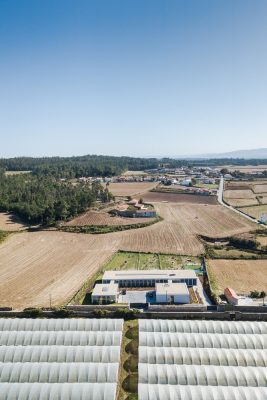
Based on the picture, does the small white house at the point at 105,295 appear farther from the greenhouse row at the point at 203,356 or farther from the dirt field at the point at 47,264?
the greenhouse row at the point at 203,356

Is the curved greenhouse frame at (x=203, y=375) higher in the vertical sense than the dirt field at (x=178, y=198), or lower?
lower

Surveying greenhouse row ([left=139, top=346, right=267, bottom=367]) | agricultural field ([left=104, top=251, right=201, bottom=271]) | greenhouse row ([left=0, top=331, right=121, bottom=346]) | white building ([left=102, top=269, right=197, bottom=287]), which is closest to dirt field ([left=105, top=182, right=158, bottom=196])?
agricultural field ([left=104, top=251, right=201, bottom=271])

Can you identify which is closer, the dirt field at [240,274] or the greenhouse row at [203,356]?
the greenhouse row at [203,356]

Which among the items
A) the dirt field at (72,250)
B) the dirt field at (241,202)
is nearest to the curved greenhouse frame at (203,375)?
the dirt field at (72,250)

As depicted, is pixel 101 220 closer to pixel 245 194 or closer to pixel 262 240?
pixel 262 240

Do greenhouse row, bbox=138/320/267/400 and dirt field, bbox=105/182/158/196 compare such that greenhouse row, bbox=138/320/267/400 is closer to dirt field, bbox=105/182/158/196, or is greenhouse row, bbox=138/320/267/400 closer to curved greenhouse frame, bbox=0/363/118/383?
curved greenhouse frame, bbox=0/363/118/383

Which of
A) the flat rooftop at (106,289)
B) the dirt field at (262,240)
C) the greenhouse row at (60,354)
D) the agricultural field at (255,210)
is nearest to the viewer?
the greenhouse row at (60,354)

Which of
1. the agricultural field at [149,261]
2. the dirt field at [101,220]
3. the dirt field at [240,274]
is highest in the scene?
the dirt field at [101,220]
